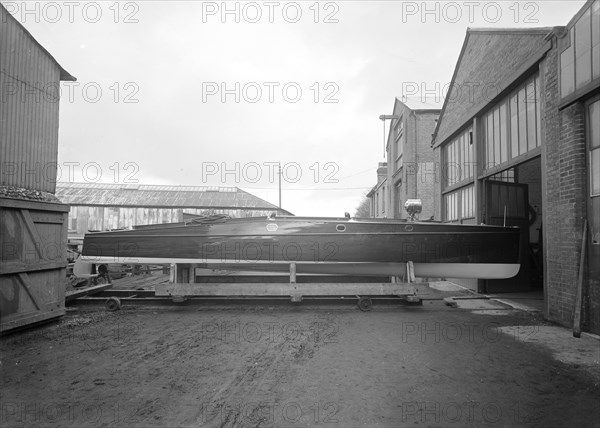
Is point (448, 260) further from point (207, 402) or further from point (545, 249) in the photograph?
point (207, 402)

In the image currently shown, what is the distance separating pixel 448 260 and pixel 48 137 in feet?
22.9

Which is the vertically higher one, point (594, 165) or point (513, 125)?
point (513, 125)

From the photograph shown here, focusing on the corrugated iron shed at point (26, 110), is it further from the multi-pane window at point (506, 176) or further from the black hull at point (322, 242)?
the multi-pane window at point (506, 176)

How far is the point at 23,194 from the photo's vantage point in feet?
15.6

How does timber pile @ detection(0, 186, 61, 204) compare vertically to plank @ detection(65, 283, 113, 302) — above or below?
above

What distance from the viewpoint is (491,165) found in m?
7.38

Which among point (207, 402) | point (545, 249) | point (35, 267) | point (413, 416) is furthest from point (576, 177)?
point (35, 267)

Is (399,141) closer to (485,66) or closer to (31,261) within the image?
(485,66)

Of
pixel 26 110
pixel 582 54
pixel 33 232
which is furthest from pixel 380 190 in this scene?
pixel 33 232

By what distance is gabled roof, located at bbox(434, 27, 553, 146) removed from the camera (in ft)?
19.8

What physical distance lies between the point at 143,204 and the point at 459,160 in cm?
2482

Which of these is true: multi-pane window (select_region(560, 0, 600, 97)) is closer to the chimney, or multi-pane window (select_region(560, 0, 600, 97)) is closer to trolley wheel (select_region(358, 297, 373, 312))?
trolley wheel (select_region(358, 297, 373, 312))

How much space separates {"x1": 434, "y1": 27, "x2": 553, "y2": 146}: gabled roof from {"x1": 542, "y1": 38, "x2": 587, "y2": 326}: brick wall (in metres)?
0.84

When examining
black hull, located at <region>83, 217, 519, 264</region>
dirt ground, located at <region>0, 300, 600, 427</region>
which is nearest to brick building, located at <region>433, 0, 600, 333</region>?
black hull, located at <region>83, 217, 519, 264</region>
